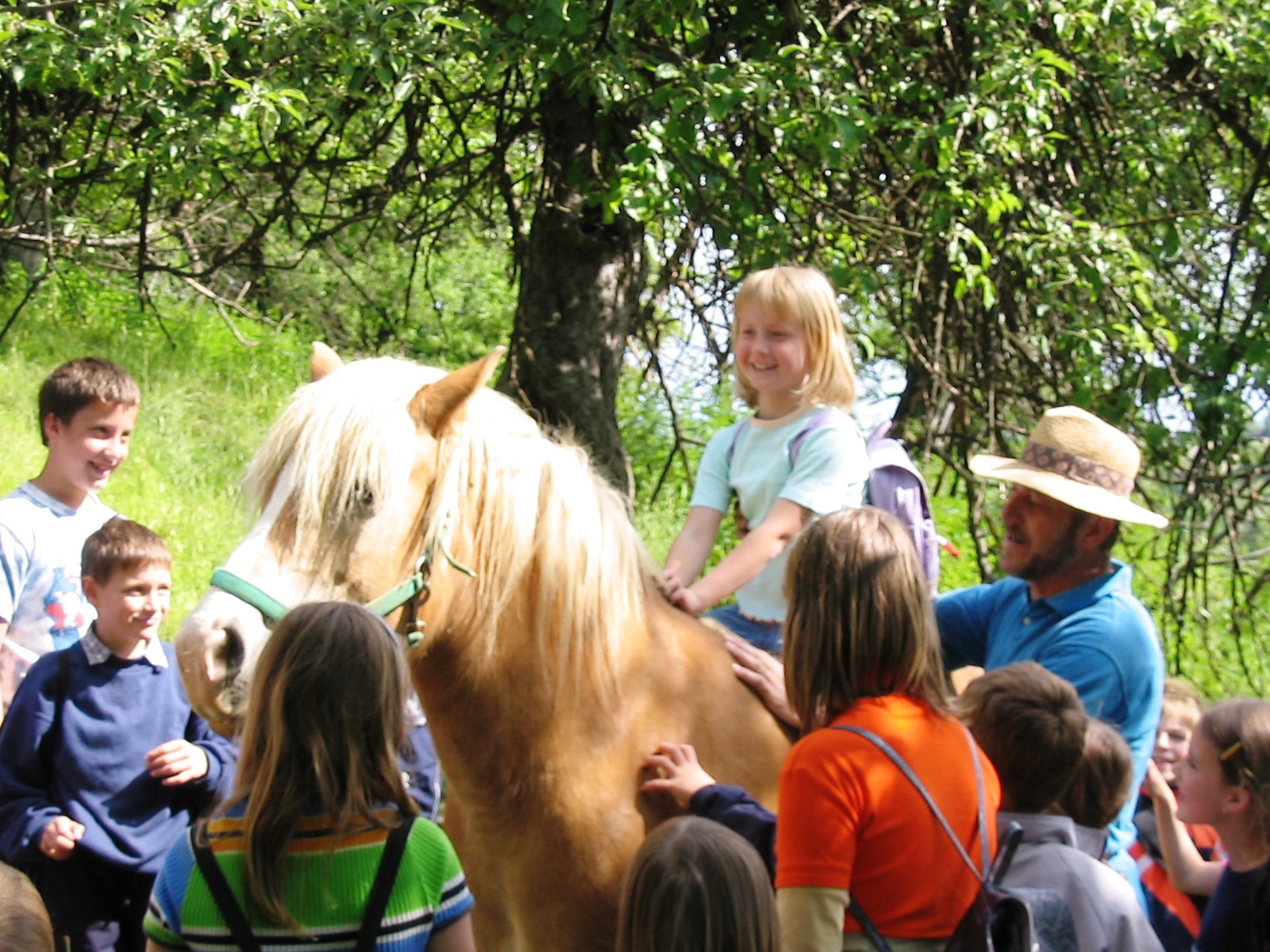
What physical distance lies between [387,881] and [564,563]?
33.7 inches

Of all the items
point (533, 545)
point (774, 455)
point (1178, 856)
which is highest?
point (774, 455)

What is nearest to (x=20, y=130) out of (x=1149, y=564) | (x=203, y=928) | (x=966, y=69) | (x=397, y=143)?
(x=397, y=143)

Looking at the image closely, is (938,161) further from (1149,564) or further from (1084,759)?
(1149,564)

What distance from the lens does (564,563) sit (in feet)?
8.27

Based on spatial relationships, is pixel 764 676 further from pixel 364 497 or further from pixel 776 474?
pixel 364 497

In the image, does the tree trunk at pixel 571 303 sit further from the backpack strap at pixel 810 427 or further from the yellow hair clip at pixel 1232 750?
the yellow hair clip at pixel 1232 750

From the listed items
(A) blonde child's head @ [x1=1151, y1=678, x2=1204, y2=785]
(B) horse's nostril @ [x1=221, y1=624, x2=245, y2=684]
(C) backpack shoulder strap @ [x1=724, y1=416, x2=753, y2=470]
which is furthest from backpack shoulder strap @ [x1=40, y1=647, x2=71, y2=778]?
(A) blonde child's head @ [x1=1151, y1=678, x2=1204, y2=785]

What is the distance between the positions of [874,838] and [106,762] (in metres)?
1.81

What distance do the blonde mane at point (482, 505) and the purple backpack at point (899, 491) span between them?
2.00 ft

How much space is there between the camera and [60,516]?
11.0 ft

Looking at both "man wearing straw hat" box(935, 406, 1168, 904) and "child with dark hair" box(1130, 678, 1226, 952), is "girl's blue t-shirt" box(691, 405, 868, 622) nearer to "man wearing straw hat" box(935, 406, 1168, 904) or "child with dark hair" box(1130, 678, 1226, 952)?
"man wearing straw hat" box(935, 406, 1168, 904)

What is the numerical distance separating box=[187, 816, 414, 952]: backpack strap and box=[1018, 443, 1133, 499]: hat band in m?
1.69

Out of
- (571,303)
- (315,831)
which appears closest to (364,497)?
(315,831)

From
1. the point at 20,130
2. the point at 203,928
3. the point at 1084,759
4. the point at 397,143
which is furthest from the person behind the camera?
the point at 397,143
